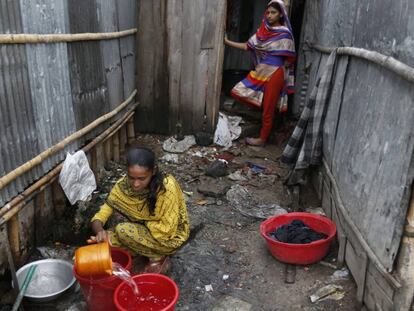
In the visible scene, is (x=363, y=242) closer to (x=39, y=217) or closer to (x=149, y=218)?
(x=149, y=218)

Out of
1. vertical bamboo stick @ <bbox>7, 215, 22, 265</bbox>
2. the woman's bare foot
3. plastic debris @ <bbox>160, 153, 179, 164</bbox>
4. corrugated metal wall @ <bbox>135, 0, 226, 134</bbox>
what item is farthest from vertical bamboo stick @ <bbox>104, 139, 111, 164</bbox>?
the woman's bare foot

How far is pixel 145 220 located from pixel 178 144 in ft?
9.50

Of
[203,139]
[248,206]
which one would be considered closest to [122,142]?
[203,139]

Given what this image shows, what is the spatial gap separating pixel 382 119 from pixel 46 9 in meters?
2.68

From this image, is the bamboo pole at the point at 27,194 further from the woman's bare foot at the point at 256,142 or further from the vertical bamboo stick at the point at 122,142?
the woman's bare foot at the point at 256,142

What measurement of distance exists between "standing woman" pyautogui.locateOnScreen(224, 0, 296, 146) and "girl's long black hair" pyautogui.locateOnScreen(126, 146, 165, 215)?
3466mm

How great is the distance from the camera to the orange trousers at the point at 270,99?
6.18 meters

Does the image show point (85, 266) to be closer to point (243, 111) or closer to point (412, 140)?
point (412, 140)

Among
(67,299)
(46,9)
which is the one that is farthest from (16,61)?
(67,299)

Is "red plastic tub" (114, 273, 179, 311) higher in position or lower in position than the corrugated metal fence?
lower

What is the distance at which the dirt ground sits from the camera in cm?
316

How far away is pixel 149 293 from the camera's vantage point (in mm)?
2779

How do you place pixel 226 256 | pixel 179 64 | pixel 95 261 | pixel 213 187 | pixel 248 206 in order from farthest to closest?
pixel 179 64 → pixel 213 187 → pixel 248 206 → pixel 226 256 → pixel 95 261

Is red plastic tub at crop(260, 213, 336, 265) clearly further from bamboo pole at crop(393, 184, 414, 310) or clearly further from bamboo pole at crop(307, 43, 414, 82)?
bamboo pole at crop(307, 43, 414, 82)
